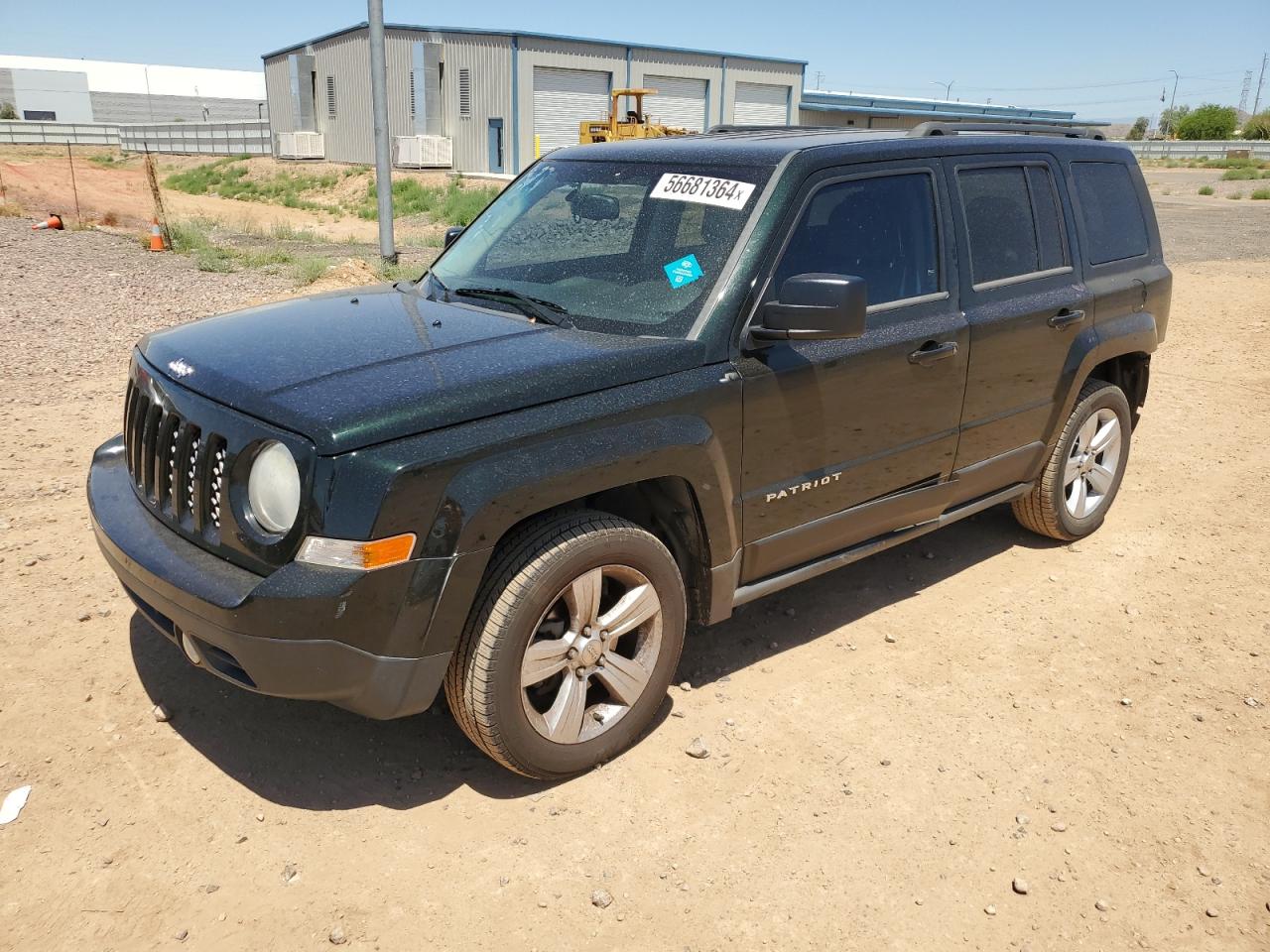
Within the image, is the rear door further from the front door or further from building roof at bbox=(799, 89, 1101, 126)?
building roof at bbox=(799, 89, 1101, 126)

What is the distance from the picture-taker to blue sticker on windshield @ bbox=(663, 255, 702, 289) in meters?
3.60

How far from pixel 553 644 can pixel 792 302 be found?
1.35 m

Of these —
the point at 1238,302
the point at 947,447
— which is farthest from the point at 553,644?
the point at 1238,302

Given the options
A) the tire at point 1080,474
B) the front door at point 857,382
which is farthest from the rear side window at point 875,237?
the tire at point 1080,474

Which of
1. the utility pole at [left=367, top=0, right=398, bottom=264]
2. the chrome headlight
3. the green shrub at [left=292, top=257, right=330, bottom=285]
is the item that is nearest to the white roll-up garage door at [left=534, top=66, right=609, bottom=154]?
the utility pole at [left=367, top=0, right=398, bottom=264]

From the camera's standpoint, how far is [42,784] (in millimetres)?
3316

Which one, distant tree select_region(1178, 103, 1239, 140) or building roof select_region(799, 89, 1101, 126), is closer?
building roof select_region(799, 89, 1101, 126)

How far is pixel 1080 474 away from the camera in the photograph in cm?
545

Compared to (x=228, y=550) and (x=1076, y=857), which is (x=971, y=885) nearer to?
(x=1076, y=857)

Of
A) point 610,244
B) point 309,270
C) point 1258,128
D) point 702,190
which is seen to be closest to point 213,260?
point 309,270

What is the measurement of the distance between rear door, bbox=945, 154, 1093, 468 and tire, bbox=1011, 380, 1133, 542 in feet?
1.05

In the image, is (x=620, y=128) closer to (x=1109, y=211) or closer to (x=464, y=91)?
(x=464, y=91)

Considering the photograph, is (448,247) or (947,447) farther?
(448,247)

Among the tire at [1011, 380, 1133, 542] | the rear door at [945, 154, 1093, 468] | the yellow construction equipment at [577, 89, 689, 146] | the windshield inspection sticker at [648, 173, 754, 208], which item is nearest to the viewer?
the windshield inspection sticker at [648, 173, 754, 208]
